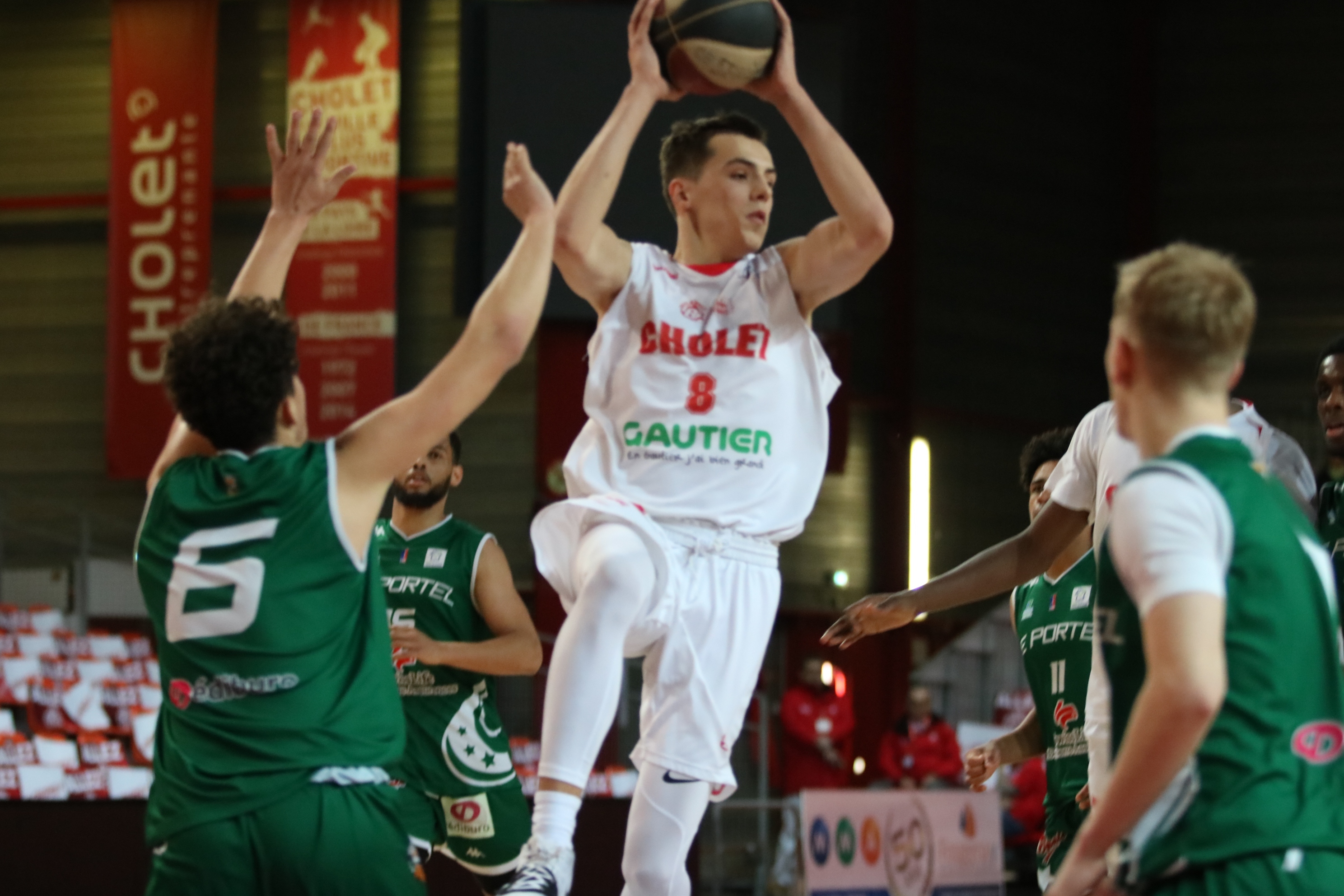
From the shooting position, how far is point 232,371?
316 cm

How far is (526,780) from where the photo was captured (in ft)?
34.9

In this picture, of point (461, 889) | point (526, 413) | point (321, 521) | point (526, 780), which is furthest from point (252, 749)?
point (526, 413)

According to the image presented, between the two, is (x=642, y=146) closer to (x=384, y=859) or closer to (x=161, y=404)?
(x=161, y=404)

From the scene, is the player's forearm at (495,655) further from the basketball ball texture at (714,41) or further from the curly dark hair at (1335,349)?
the curly dark hair at (1335,349)

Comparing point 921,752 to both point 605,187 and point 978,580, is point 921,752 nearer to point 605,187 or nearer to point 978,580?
point 978,580

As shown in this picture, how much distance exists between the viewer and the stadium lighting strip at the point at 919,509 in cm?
1689

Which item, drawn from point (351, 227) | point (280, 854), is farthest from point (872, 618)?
point (351, 227)

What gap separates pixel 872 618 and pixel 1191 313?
2.13m

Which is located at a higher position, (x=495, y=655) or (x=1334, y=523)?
(x=1334, y=523)

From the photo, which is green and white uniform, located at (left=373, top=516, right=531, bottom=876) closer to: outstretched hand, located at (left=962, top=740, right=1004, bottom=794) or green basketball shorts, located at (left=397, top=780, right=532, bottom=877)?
green basketball shorts, located at (left=397, top=780, right=532, bottom=877)

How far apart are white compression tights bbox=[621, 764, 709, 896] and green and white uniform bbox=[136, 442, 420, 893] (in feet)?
3.08

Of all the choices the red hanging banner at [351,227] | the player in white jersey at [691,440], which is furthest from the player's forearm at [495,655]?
the red hanging banner at [351,227]

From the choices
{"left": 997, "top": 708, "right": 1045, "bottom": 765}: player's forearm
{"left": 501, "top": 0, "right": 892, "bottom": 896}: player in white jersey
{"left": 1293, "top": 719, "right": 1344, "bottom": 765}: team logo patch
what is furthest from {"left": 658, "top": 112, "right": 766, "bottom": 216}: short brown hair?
{"left": 1293, "top": 719, "right": 1344, "bottom": 765}: team logo patch

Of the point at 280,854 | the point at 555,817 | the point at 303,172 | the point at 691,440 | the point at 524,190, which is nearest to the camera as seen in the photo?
the point at 280,854
